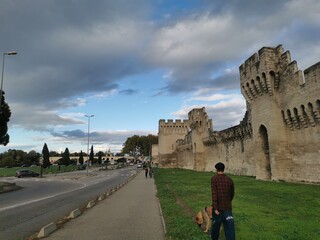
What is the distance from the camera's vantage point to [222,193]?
666cm

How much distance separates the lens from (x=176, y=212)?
11852 millimetres

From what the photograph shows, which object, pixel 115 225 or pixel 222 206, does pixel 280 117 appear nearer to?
pixel 115 225

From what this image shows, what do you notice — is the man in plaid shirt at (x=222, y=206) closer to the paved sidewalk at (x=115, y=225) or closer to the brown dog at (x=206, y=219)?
the brown dog at (x=206, y=219)

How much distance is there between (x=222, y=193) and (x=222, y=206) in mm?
256

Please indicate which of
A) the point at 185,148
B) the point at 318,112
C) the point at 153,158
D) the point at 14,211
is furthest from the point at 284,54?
the point at 153,158

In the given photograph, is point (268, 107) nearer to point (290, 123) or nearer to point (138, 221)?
point (290, 123)

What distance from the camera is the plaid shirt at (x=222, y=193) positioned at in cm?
661

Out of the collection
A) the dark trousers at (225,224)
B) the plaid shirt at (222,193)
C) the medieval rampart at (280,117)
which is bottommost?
the dark trousers at (225,224)

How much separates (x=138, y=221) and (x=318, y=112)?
14605mm

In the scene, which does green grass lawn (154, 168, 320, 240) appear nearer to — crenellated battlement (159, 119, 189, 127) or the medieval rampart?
the medieval rampart

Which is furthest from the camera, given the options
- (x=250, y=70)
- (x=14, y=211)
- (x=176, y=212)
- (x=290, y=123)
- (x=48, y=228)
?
(x=250, y=70)

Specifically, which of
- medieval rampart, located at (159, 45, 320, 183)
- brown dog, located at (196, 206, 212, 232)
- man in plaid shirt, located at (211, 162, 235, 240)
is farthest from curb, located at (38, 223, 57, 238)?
medieval rampart, located at (159, 45, 320, 183)

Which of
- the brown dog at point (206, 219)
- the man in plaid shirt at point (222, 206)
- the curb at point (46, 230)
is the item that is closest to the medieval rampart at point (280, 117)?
the brown dog at point (206, 219)

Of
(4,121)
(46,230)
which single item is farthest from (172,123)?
(46,230)
